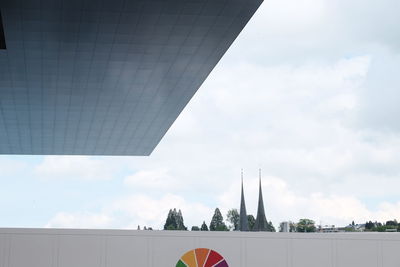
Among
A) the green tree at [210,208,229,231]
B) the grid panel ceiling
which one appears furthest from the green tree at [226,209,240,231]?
the grid panel ceiling

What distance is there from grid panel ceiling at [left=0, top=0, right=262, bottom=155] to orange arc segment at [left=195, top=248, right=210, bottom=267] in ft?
32.0

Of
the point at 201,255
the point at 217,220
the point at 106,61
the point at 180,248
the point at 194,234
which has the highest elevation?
the point at 106,61

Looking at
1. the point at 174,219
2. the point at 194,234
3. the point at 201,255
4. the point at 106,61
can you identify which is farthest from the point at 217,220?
the point at 194,234

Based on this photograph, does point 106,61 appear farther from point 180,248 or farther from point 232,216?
point 232,216

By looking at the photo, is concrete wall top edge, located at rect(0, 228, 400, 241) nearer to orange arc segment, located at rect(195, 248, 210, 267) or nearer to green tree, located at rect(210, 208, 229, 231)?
orange arc segment, located at rect(195, 248, 210, 267)

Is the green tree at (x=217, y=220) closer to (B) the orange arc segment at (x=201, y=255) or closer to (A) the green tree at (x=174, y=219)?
(A) the green tree at (x=174, y=219)

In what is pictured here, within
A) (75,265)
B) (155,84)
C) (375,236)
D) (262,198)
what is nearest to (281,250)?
(375,236)

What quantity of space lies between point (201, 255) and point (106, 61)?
47.3 feet

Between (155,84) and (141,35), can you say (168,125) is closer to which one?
(155,84)

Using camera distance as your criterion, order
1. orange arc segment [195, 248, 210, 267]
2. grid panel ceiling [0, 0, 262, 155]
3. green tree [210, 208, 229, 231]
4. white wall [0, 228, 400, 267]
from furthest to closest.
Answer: green tree [210, 208, 229, 231] < grid panel ceiling [0, 0, 262, 155] < orange arc segment [195, 248, 210, 267] < white wall [0, 228, 400, 267]

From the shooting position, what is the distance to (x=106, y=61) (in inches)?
1236

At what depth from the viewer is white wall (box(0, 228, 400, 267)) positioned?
1947cm

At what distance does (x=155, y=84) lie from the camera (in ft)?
118

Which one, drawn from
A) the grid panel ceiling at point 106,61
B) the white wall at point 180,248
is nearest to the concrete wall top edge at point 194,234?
the white wall at point 180,248
